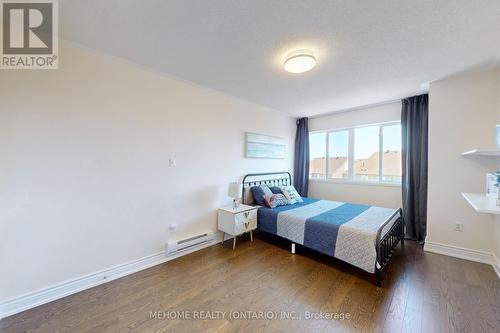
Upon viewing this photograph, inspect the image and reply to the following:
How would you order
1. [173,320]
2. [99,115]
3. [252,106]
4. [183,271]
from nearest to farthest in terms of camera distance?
[173,320], [99,115], [183,271], [252,106]

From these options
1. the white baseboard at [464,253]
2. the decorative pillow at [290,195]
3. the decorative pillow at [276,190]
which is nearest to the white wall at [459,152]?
the white baseboard at [464,253]

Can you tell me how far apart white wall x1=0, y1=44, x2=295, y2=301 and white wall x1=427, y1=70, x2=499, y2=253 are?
3.33m

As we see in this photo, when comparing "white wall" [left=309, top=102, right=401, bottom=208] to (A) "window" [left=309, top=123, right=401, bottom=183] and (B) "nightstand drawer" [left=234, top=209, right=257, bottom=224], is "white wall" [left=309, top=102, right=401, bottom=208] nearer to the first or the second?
(A) "window" [left=309, top=123, right=401, bottom=183]

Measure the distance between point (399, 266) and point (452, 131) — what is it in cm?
198

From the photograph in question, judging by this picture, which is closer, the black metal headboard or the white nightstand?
the white nightstand

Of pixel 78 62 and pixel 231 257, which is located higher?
pixel 78 62

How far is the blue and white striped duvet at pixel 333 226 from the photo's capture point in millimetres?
2141

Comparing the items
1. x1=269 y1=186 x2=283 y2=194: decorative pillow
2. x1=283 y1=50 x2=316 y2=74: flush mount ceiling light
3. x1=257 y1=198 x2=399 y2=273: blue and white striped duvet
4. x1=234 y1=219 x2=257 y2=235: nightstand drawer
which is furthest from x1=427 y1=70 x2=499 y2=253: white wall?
x1=234 y1=219 x2=257 y2=235: nightstand drawer

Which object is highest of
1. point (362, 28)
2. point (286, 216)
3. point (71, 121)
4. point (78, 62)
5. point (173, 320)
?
point (362, 28)

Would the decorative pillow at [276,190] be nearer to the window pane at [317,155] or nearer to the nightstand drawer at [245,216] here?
the nightstand drawer at [245,216]

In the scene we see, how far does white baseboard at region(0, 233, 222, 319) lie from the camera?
1.67 metres

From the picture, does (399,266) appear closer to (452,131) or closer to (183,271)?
(452,131)

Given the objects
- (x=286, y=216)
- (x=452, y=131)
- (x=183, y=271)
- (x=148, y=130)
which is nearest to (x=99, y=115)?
(x=148, y=130)

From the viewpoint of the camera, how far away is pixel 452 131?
2.68 metres
